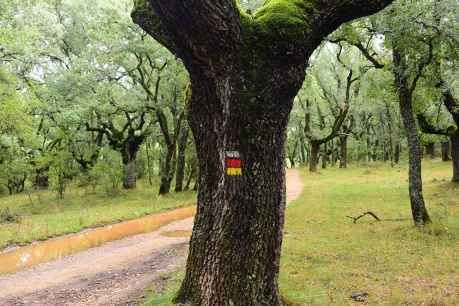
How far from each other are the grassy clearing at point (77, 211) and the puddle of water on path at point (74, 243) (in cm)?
63

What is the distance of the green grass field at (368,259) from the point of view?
7040 millimetres

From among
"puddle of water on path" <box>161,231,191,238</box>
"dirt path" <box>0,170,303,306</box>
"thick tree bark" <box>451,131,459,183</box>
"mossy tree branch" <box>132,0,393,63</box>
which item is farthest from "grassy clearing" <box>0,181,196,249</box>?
"thick tree bark" <box>451,131,459,183</box>

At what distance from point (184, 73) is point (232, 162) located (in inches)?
769

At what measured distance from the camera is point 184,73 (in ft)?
78.7

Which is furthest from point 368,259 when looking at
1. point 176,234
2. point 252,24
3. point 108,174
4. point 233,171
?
point 108,174

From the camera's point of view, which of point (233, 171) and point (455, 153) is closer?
point (233, 171)

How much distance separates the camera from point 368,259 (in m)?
9.38

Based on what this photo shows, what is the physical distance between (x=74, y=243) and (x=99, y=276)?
176 inches

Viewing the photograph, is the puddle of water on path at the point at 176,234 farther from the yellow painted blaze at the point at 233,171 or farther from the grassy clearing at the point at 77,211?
the yellow painted blaze at the point at 233,171

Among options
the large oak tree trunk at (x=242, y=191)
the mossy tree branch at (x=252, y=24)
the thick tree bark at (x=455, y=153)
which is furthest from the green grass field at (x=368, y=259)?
the thick tree bark at (x=455, y=153)

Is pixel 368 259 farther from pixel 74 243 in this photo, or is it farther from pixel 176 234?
pixel 74 243

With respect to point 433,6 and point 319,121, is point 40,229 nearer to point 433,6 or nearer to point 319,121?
point 433,6

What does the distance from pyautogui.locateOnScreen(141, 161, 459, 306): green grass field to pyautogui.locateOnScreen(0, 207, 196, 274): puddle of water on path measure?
4.75 m

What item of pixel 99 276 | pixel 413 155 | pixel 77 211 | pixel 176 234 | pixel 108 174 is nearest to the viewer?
pixel 99 276
